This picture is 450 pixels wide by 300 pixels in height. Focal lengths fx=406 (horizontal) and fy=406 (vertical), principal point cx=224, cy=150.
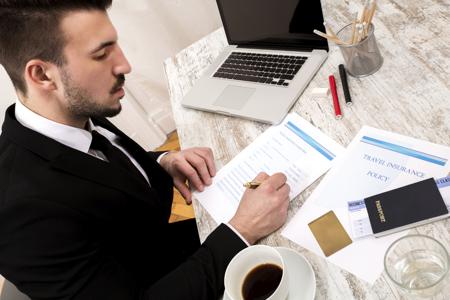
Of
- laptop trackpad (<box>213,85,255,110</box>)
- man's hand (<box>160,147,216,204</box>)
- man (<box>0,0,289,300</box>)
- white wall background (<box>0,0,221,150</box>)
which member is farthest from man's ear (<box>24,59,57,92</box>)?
white wall background (<box>0,0,221,150</box>)

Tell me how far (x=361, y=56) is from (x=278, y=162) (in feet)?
1.12

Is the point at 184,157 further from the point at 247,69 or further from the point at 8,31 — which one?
the point at 8,31

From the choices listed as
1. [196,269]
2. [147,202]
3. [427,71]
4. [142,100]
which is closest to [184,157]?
[147,202]

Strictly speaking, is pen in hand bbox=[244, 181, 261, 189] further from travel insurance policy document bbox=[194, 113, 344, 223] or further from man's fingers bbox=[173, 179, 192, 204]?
man's fingers bbox=[173, 179, 192, 204]

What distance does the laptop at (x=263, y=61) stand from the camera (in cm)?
107

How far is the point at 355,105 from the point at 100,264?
2.17 feet

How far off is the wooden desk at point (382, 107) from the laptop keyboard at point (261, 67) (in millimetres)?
76

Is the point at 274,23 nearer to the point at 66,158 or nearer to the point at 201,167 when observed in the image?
the point at 201,167

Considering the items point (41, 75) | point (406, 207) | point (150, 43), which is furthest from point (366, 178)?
point (150, 43)

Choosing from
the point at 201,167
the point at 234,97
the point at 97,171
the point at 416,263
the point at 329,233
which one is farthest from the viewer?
the point at 234,97

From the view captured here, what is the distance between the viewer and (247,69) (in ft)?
4.01

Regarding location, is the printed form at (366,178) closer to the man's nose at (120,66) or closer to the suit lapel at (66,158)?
the suit lapel at (66,158)

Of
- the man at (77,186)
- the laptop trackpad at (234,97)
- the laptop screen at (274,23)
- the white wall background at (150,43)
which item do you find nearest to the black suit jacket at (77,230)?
the man at (77,186)

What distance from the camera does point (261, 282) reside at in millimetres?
667
